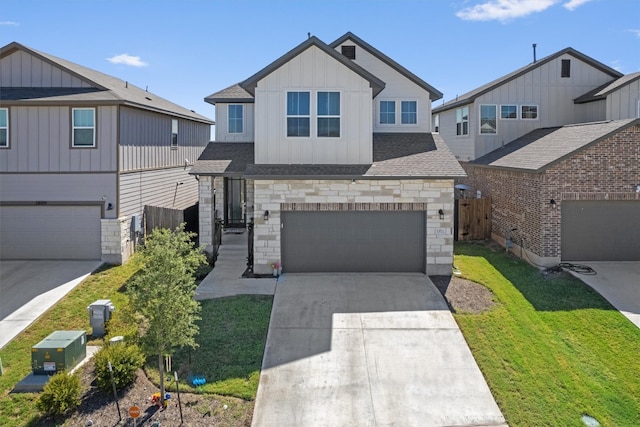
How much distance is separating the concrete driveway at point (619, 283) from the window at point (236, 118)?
40.8 ft

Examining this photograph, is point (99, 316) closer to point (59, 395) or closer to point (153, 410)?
point (59, 395)

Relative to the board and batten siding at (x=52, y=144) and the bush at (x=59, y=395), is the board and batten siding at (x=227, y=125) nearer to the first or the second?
the board and batten siding at (x=52, y=144)

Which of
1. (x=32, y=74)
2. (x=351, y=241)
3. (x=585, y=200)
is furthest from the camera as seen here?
(x=32, y=74)

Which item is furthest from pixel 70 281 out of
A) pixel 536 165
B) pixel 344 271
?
pixel 536 165

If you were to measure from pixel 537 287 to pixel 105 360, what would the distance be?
10867 mm

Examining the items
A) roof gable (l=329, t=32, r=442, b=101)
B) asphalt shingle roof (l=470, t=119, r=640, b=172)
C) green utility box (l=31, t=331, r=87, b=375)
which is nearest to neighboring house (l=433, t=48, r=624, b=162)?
asphalt shingle roof (l=470, t=119, r=640, b=172)

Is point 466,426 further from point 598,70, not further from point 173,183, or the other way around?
point 598,70

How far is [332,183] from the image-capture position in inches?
563

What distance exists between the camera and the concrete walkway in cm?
1301

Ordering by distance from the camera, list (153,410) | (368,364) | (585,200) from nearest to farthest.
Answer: (153,410) → (368,364) → (585,200)

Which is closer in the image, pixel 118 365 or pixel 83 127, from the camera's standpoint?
pixel 118 365

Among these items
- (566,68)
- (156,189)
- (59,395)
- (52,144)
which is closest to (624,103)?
(566,68)

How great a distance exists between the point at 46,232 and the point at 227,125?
7.23 meters

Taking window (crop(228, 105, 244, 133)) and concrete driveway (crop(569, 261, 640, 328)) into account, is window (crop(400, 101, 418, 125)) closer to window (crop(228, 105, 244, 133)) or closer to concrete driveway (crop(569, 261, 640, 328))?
window (crop(228, 105, 244, 133))
